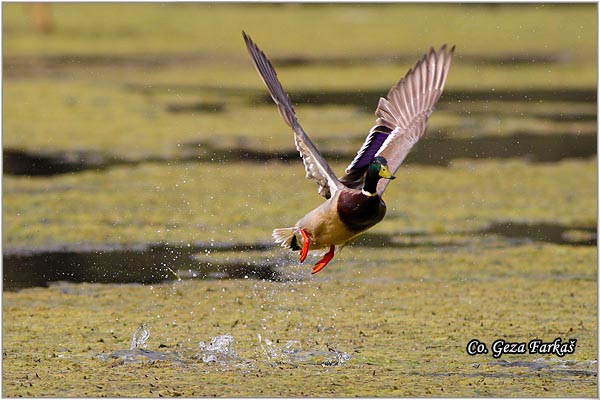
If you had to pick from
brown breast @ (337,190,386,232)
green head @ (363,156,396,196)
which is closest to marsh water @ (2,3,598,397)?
brown breast @ (337,190,386,232)

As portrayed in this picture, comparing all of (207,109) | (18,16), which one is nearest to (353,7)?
(18,16)

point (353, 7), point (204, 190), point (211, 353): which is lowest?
point (353, 7)

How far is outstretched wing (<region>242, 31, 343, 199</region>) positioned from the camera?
5.21 meters

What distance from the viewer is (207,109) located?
12.8m

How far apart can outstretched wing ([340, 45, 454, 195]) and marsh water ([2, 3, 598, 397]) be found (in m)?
0.90

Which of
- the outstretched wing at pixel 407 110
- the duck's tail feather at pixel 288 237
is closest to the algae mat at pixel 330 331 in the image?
the duck's tail feather at pixel 288 237

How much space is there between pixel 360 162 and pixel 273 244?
163 cm

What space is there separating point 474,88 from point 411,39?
14.0ft

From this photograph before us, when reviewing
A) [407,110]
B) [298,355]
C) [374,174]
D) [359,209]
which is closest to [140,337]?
[298,355]

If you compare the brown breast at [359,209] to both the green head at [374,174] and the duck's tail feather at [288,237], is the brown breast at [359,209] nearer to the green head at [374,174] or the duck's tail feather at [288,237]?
the green head at [374,174]

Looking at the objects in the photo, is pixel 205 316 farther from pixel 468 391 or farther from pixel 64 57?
pixel 64 57

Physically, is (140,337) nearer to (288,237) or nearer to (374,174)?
(288,237)

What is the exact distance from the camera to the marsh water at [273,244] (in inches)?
205

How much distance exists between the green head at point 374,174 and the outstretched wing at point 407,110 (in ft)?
1.42
